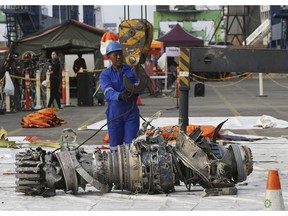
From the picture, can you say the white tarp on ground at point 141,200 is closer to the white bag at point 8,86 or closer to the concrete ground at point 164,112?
the concrete ground at point 164,112

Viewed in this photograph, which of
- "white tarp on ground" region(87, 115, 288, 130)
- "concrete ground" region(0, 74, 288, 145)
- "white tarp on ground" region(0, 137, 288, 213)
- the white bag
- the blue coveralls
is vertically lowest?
"concrete ground" region(0, 74, 288, 145)

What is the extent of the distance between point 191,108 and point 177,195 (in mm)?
16171

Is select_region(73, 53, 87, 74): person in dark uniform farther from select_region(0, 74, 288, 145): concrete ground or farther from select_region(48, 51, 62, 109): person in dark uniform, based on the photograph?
select_region(48, 51, 62, 109): person in dark uniform

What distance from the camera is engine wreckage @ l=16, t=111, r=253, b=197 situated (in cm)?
912

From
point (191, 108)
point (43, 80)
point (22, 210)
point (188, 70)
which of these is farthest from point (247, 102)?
point (22, 210)

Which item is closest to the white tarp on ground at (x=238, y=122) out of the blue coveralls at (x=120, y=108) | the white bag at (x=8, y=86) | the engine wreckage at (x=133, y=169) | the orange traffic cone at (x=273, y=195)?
the white bag at (x=8, y=86)

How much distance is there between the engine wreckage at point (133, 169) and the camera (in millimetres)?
9125

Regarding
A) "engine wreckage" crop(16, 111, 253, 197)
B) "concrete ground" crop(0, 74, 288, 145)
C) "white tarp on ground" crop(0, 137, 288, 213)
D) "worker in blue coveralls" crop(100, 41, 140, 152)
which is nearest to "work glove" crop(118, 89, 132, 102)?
"worker in blue coveralls" crop(100, 41, 140, 152)

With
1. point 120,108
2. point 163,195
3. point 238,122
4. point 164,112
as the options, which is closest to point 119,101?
point 120,108

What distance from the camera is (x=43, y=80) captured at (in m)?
27.7

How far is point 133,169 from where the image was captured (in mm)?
9164

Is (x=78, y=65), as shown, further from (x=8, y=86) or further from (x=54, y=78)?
(x=8, y=86)

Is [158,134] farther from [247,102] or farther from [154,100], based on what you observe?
[154,100]

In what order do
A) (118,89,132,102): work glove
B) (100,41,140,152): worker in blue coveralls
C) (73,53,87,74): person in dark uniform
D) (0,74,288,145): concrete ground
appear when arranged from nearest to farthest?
(118,89,132,102): work glove → (100,41,140,152): worker in blue coveralls → (0,74,288,145): concrete ground → (73,53,87,74): person in dark uniform
